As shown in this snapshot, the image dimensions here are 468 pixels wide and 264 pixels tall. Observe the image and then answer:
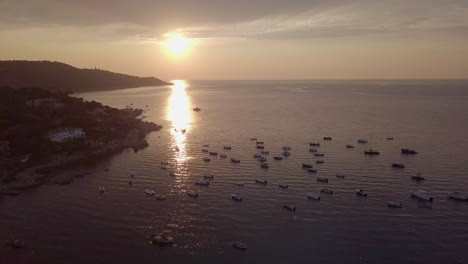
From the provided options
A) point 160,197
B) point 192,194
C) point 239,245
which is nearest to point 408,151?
point 192,194

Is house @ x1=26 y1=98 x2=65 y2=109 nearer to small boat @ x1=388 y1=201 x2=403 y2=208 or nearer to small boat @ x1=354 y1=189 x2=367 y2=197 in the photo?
small boat @ x1=354 y1=189 x2=367 y2=197

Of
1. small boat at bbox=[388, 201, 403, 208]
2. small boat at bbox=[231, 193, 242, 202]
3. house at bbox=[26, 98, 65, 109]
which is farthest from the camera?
house at bbox=[26, 98, 65, 109]

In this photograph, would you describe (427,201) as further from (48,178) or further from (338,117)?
(338,117)

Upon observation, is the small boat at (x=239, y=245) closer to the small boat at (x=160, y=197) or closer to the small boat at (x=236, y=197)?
the small boat at (x=236, y=197)

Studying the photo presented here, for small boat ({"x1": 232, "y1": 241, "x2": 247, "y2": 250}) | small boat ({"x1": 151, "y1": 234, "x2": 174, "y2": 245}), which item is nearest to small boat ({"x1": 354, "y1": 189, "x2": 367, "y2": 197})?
small boat ({"x1": 232, "y1": 241, "x2": 247, "y2": 250})

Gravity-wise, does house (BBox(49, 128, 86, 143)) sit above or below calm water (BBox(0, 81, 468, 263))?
above

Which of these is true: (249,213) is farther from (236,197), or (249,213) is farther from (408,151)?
(408,151)

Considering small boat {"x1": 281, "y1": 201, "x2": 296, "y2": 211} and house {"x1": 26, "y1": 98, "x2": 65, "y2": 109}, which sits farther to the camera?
house {"x1": 26, "y1": 98, "x2": 65, "y2": 109}

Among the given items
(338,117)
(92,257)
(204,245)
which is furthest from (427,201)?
(338,117)
